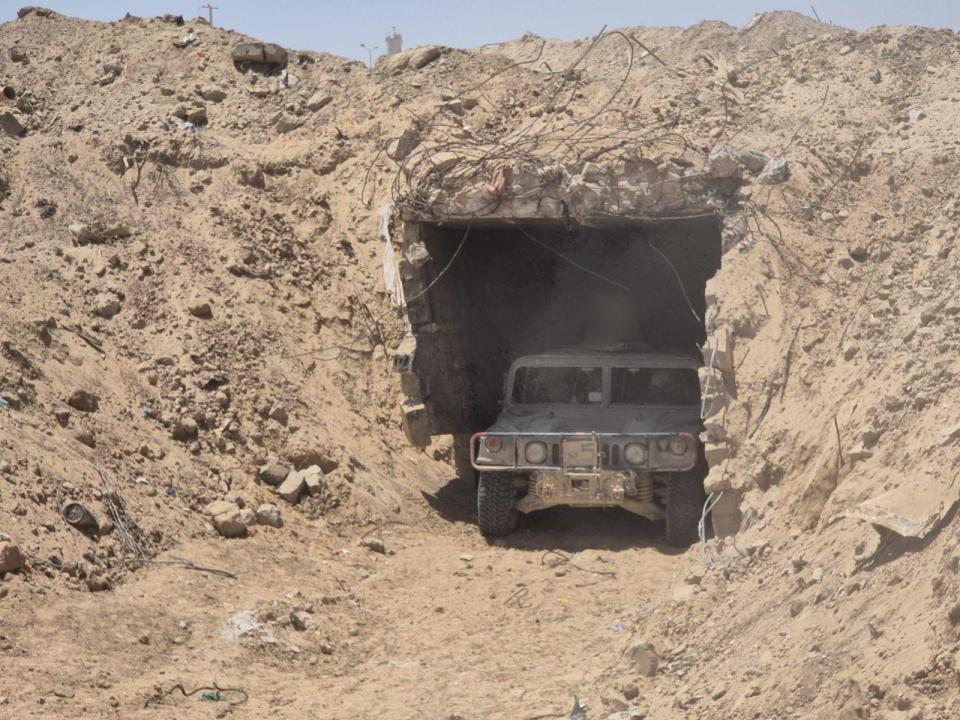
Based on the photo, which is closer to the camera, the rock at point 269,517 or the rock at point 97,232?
the rock at point 269,517

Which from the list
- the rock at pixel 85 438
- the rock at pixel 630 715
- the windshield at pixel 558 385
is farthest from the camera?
the windshield at pixel 558 385

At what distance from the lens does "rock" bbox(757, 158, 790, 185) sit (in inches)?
443

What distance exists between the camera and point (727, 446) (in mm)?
9820

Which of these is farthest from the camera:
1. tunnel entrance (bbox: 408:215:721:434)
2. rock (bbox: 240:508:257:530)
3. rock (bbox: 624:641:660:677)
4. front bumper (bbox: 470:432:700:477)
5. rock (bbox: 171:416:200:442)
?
tunnel entrance (bbox: 408:215:721:434)

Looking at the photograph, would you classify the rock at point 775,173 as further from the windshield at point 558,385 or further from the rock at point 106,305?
the rock at point 106,305

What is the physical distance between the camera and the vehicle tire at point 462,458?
12688mm

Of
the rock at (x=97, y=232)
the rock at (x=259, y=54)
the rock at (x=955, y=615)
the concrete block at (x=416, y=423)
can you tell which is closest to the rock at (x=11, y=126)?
the rock at (x=97, y=232)

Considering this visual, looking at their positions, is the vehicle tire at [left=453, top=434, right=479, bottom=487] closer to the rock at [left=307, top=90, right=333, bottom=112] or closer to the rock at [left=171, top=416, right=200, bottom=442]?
the rock at [left=171, top=416, right=200, bottom=442]

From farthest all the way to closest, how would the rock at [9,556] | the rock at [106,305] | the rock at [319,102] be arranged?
the rock at [319,102]
the rock at [106,305]
the rock at [9,556]

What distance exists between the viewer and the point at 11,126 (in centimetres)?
1444

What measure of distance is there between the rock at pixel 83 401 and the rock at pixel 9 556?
2204 mm

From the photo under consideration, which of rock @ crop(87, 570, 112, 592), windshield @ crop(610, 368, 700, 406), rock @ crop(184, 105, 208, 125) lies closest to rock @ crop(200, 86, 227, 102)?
rock @ crop(184, 105, 208, 125)

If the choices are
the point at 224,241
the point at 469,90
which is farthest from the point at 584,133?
the point at 224,241

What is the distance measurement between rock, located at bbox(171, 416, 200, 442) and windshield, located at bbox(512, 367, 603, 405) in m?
2.72
